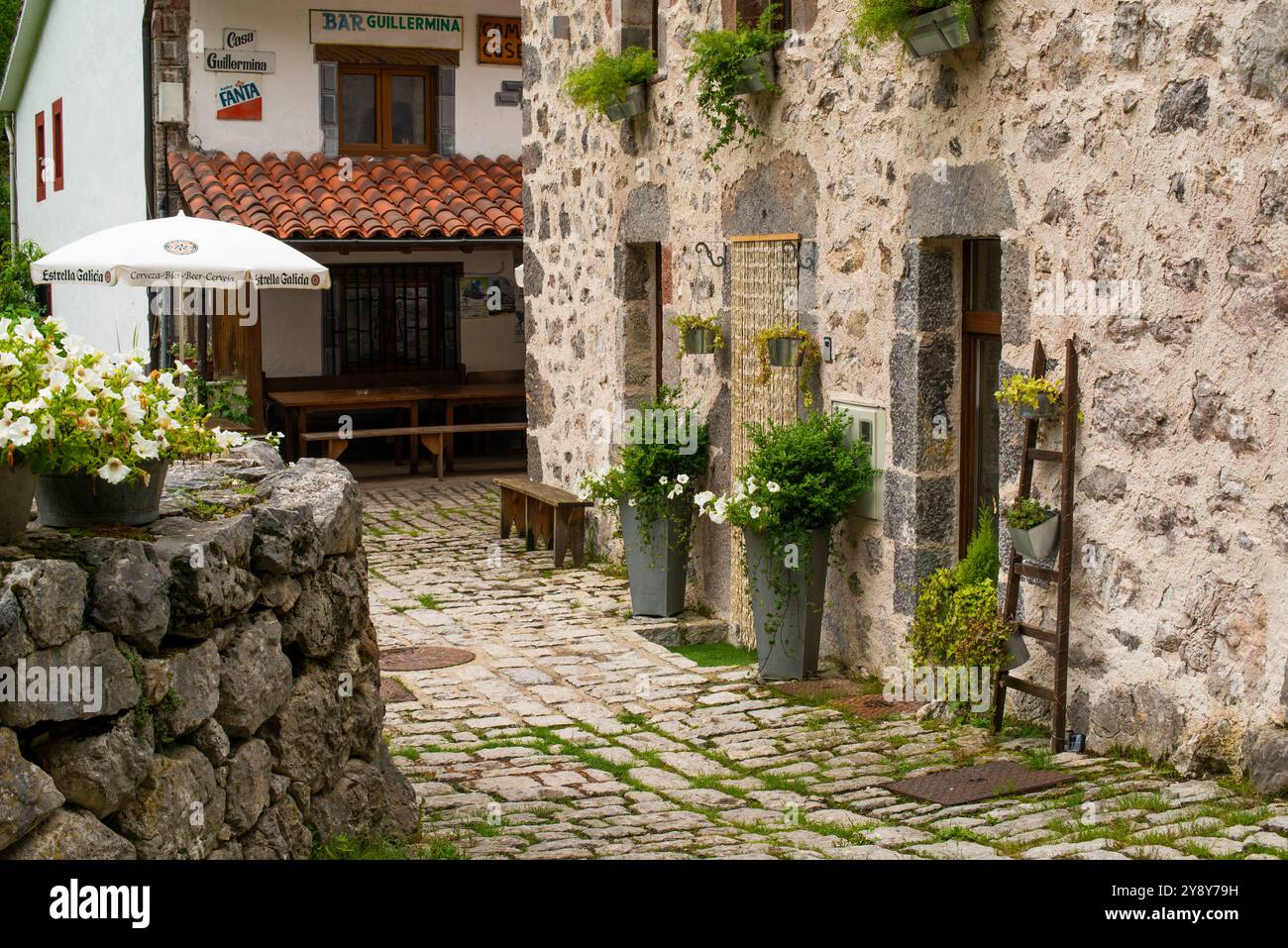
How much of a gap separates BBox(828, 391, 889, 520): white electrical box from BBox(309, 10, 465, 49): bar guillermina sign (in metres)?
9.49

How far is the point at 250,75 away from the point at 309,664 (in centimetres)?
1165

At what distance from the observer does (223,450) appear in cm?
489

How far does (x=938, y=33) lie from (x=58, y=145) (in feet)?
51.7

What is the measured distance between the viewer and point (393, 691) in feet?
26.3

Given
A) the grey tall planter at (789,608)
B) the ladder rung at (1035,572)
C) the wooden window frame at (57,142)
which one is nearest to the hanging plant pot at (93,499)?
A: the ladder rung at (1035,572)

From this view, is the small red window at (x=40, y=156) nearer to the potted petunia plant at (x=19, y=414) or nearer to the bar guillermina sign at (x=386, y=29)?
the bar guillermina sign at (x=386, y=29)

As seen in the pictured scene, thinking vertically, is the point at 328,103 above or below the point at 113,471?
above

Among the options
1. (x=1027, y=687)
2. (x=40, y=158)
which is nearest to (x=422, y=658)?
(x=1027, y=687)

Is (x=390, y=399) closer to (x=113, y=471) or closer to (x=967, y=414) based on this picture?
(x=967, y=414)

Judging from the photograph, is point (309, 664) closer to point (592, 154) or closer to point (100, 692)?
point (100, 692)

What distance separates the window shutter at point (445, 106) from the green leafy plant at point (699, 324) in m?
7.34

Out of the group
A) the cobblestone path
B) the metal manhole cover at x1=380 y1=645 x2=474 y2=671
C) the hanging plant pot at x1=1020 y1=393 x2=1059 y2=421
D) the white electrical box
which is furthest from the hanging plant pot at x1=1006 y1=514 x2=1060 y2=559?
the metal manhole cover at x1=380 y1=645 x2=474 y2=671

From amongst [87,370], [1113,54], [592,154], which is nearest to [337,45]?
[592,154]

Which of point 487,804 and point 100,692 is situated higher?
point 100,692
